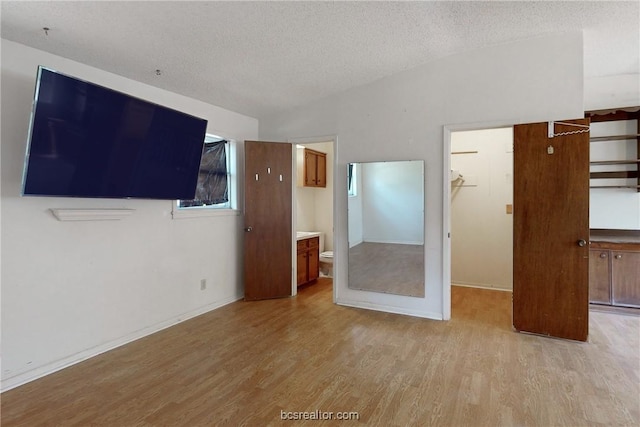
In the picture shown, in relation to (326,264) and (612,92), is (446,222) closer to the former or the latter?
(326,264)

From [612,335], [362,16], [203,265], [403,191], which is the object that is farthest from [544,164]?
[203,265]

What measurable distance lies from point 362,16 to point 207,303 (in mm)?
3322

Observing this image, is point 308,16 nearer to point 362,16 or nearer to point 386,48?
point 362,16

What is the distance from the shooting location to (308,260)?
16.7ft

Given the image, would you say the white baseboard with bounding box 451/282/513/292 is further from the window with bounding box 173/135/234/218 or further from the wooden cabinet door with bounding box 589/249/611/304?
the window with bounding box 173/135/234/218

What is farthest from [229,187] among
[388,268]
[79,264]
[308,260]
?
[388,268]

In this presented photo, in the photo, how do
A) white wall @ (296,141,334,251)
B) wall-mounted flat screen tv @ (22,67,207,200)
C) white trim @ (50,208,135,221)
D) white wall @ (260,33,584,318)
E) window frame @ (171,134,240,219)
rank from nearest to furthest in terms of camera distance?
1. wall-mounted flat screen tv @ (22,67,207,200)
2. white trim @ (50,208,135,221)
3. white wall @ (260,33,584,318)
4. window frame @ (171,134,240,219)
5. white wall @ (296,141,334,251)

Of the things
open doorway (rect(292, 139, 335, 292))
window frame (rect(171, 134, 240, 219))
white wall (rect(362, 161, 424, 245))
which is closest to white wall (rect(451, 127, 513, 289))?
white wall (rect(362, 161, 424, 245))

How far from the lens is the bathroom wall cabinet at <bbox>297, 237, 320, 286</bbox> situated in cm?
487

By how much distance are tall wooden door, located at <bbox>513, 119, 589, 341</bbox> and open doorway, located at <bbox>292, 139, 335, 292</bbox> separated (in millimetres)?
2497

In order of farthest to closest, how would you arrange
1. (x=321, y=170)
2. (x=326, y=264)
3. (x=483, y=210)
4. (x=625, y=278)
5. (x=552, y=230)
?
1. (x=321, y=170)
2. (x=326, y=264)
3. (x=483, y=210)
4. (x=625, y=278)
5. (x=552, y=230)

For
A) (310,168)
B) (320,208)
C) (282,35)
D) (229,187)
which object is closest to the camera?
(282,35)

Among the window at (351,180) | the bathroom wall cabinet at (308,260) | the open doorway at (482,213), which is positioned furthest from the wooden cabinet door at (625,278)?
the bathroom wall cabinet at (308,260)

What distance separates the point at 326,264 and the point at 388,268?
1776 mm
